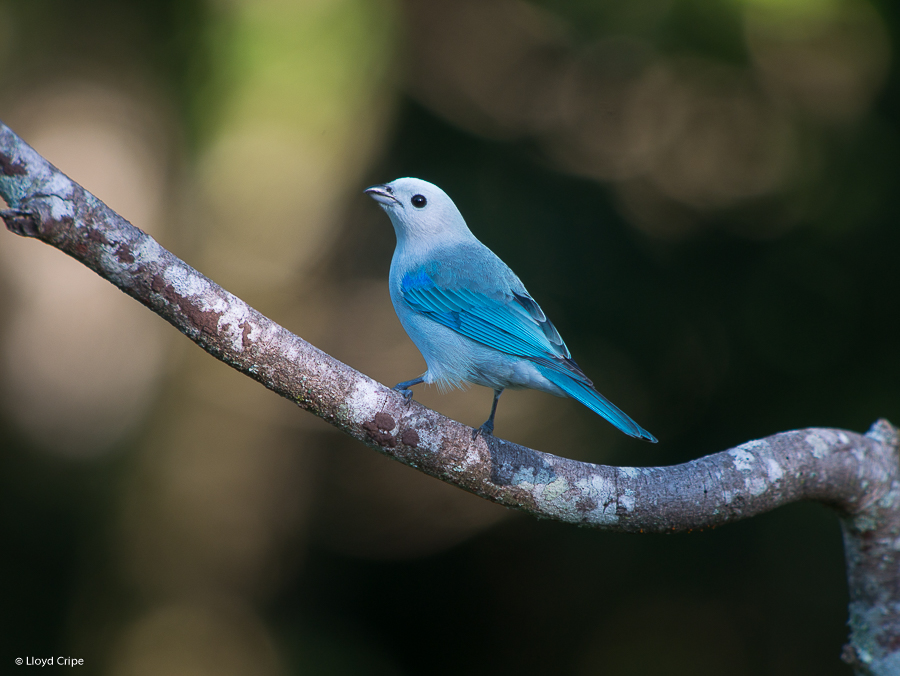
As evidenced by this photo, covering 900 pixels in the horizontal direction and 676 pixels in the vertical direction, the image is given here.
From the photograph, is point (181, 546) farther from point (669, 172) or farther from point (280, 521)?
point (669, 172)

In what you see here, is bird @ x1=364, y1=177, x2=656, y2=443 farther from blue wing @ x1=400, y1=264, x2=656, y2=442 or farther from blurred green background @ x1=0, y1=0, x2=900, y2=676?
blurred green background @ x1=0, y1=0, x2=900, y2=676

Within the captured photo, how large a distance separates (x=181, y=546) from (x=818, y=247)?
5.95 m

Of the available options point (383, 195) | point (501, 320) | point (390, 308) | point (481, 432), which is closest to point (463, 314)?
point (501, 320)

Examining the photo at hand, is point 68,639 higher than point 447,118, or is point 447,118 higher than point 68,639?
point 447,118

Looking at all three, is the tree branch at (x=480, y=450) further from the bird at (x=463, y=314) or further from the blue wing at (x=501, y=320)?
the blue wing at (x=501, y=320)

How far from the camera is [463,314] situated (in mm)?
2930

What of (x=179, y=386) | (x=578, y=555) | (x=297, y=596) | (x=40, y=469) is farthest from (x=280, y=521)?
(x=578, y=555)

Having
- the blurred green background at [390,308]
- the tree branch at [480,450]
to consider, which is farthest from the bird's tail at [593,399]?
the blurred green background at [390,308]

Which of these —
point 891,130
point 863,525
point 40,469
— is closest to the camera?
point 863,525

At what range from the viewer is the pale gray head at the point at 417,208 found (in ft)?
10.9

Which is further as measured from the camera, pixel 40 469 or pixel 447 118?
pixel 447 118

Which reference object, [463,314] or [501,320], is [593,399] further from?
[463,314]

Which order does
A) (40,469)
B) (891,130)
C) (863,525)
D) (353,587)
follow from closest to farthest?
(863,525) < (891,130) < (40,469) < (353,587)

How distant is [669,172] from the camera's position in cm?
539
